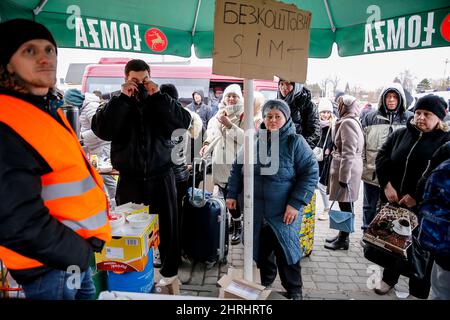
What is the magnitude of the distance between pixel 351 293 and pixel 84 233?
8.30 feet

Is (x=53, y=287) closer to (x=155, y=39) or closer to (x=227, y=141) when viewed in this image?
(x=155, y=39)

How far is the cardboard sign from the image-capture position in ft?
4.98

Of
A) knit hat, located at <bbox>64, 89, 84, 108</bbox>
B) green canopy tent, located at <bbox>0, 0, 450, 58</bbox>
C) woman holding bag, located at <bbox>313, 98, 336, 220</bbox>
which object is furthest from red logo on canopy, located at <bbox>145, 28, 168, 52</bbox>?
woman holding bag, located at <bbox>313, 98, 336, 220</bbox>

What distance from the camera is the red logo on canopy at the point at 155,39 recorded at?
2521mm

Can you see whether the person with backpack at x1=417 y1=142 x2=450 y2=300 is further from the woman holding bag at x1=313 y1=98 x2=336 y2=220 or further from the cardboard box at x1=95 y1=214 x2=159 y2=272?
the woman holding bag at x1=313 y1=98 x2=336 y2=220

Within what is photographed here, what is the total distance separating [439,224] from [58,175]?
1.83 metres

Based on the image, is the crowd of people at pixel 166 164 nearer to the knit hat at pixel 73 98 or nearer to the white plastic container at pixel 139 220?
the knit hat at pixel 73 98

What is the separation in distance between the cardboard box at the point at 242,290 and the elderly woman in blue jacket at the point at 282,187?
68 cm

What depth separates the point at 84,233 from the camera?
1.19m

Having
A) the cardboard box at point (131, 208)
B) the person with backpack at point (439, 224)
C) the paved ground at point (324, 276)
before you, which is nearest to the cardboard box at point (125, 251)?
the cardboard box at point (131, 208)

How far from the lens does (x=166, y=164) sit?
2.39 meters

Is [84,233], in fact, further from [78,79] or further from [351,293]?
[78,79]

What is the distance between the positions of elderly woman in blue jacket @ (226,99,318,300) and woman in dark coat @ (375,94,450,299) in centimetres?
92
